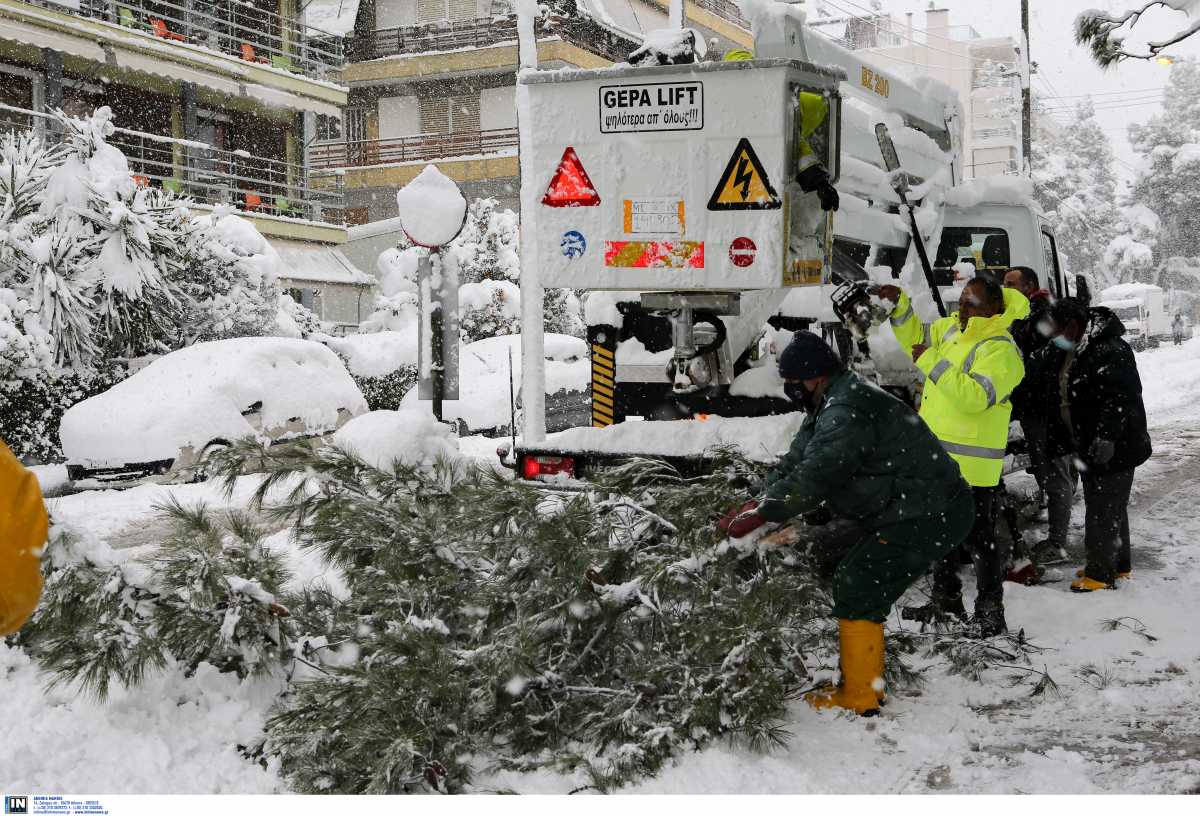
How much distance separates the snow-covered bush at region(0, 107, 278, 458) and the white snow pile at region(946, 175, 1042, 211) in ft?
27.2

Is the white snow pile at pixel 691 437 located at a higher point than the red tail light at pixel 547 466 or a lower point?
higher

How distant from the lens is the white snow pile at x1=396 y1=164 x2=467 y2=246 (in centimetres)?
724

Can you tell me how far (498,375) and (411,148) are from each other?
14308mm

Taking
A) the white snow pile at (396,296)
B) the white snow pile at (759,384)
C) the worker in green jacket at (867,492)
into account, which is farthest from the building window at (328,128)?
the worker in green jacket at (867,492)

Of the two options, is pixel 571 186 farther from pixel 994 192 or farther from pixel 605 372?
pixel 994 192

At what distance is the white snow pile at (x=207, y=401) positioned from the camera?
32.4 ft

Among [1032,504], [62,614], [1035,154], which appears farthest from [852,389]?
[1035,154]

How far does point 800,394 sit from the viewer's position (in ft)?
14.6

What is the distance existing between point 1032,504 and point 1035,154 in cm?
470

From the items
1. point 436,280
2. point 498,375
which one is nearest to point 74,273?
point 498,375

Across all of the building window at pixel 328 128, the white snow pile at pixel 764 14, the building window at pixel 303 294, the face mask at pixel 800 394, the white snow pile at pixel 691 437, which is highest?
the building window at pixel 328 128

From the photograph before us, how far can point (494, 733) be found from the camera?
3775mm

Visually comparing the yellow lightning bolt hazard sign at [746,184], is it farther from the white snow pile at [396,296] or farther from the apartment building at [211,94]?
the apartment building at [211,94]

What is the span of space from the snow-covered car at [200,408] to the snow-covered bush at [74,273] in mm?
1391
